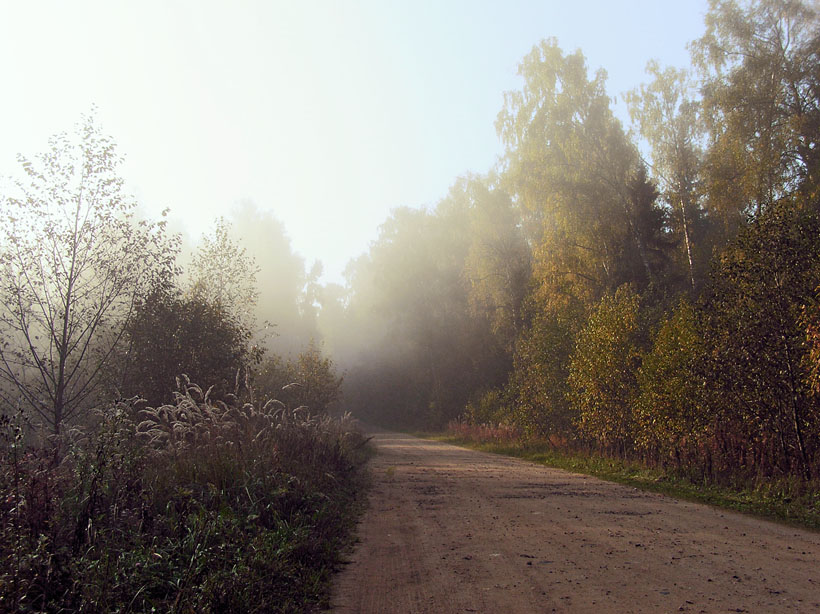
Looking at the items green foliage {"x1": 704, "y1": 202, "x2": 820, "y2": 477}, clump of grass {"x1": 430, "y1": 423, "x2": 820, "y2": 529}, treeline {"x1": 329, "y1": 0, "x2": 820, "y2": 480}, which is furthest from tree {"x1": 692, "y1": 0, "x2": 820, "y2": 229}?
clump of grass {"x1": 430, "y1": 423, "x2": 820, "y2": 529}

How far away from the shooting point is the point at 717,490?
9.50m

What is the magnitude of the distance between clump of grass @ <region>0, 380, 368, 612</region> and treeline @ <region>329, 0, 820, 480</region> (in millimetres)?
7611

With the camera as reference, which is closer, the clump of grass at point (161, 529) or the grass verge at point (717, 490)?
the clump of grass at point (161, 529)

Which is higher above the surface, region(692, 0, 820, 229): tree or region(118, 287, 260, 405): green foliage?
region(692, 0, 820, 229): tree

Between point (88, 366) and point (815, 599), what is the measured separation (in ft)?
52.2

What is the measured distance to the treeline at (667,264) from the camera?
9.56 meters

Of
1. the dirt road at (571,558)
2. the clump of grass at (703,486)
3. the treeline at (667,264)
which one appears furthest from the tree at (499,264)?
the dirt road at (571,558)

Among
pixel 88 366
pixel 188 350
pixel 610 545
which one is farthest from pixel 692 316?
pixel 88 366

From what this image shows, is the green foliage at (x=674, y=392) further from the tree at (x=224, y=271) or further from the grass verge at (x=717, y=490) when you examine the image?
the tree at (x=224, y=271)

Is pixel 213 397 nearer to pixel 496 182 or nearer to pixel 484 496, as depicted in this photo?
pixel 484 496

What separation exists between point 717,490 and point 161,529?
9119 mm

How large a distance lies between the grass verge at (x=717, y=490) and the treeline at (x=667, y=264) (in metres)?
0.56

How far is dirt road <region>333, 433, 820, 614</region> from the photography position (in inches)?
167

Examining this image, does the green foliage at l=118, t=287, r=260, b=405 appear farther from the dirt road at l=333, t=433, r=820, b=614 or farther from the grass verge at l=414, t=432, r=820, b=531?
the grass verge at l=414, t=432, r=820, b=531
